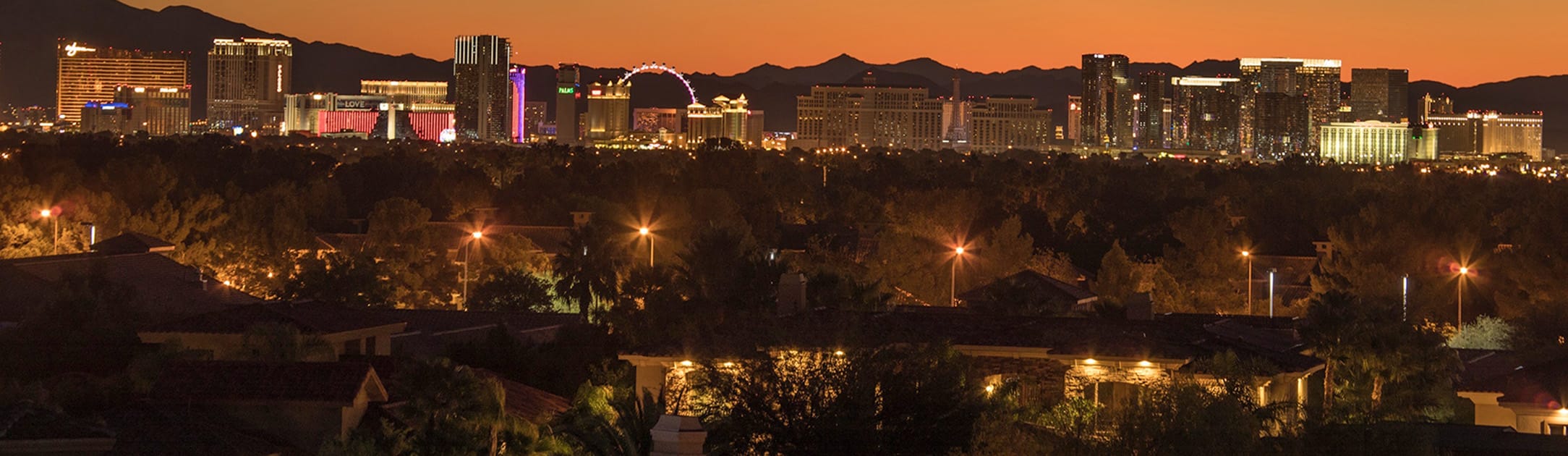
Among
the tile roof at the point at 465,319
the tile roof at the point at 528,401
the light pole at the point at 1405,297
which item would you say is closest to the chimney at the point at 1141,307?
the light pole at the point at 1405,297

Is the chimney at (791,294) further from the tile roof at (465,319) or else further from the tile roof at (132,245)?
the tile roof at (132,245)

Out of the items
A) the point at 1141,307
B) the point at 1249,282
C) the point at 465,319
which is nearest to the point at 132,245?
the point at 465,319

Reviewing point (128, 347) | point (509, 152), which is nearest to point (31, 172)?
point (128, 347)

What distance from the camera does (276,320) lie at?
3016cm

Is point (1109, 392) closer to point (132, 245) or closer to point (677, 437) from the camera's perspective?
point (677, 437)

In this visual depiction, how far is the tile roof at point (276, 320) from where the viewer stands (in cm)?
3066

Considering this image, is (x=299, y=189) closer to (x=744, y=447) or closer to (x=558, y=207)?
(x=558, y=207)

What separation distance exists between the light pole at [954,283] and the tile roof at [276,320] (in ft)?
55.5

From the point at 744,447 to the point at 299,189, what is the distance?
62.7 metres

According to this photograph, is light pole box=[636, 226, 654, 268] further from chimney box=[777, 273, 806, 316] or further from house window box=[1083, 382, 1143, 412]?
house window box=[1083, 382, 1143, 412]

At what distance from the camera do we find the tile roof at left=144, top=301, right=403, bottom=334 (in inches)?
1207

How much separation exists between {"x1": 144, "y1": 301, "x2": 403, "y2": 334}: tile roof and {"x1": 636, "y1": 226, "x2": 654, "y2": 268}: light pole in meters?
14.8

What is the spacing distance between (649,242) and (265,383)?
123 feet

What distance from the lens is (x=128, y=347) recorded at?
31.3m
